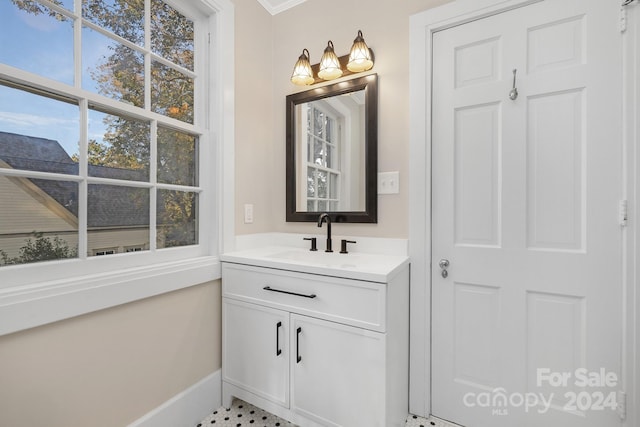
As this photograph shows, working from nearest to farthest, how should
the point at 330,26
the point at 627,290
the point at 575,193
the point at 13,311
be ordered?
the point at 13,311, the point at 627,290, the point at 575,193, the point at 330,26

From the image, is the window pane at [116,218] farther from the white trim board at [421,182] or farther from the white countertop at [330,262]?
the white trim board at [421,182]

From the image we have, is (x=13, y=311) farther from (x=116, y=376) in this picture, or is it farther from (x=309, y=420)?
(x=309, y=420)

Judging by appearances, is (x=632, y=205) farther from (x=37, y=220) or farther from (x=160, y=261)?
(x=37, y=220)

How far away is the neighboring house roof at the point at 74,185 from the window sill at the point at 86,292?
9.5 inches

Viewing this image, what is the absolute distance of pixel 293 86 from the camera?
1993 millimetres

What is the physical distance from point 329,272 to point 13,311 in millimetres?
1086

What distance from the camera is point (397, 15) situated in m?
1.62

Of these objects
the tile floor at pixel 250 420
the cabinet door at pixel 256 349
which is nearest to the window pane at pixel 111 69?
the cabinet door at pixel 256 349

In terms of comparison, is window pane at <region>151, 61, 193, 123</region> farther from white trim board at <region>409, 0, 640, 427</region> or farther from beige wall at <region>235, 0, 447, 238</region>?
white trim board at <region>409, 0, 640, 427</region>

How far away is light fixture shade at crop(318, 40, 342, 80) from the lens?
1.71m

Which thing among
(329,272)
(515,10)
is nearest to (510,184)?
(515,10)

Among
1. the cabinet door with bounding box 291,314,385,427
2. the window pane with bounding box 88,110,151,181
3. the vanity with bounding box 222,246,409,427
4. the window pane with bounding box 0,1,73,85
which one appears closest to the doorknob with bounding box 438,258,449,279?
the vanity with bounding box 222,246,409,427

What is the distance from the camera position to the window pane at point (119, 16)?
1207mm

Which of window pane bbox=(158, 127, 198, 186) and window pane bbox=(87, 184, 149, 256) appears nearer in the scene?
window pane bbox=(87, 184, 149, 256)
